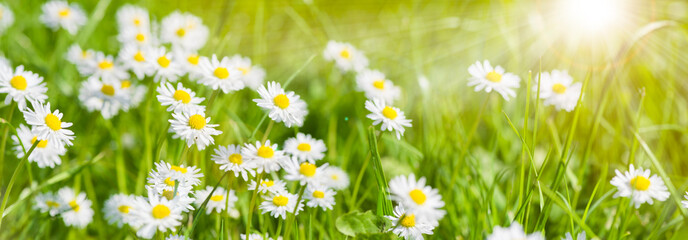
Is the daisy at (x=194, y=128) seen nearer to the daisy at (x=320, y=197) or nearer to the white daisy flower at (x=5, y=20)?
the daisy at (x=320, y=197)

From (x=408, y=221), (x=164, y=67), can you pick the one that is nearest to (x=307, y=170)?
(x=408, y=221)

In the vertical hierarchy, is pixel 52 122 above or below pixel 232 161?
above

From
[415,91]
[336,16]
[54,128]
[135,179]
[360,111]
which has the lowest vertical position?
[54,128]

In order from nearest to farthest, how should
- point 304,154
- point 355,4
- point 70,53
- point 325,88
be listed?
point 304,154
point 70,53
point 325,88
point 355,4

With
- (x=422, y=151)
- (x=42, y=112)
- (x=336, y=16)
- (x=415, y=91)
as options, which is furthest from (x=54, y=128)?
(x=336, y=16)

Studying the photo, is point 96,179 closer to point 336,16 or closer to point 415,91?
point 415,91

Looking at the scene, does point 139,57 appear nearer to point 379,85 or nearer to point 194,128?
point 194,128

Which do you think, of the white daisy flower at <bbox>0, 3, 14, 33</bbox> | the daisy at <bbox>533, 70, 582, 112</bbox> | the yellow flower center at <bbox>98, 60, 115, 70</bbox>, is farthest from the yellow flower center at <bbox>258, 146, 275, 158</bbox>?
the white daisy flower at <bbox>0, 3, 14, 33</bbox>

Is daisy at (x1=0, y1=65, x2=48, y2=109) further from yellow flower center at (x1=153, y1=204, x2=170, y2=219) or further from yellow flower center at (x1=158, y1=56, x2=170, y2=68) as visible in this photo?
yellow flower center at (x1=153, y1=204, x2=170, y2=219)
